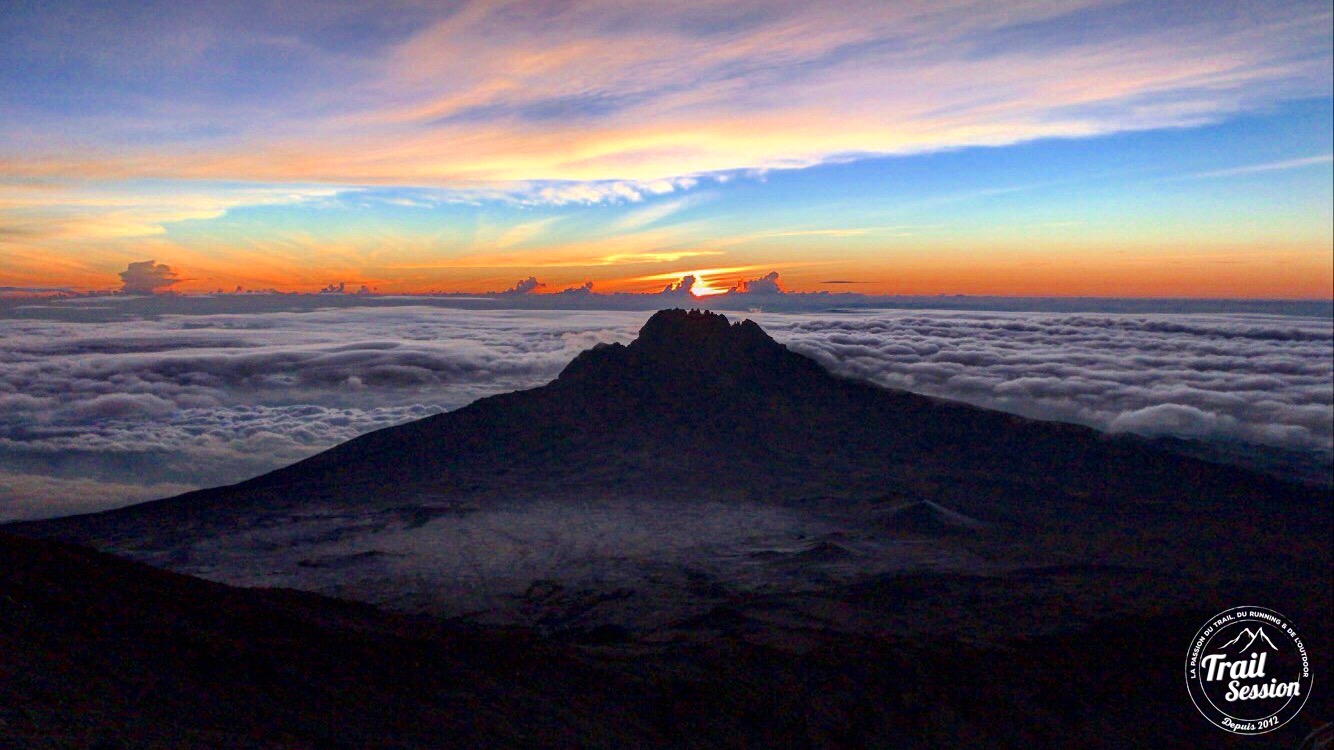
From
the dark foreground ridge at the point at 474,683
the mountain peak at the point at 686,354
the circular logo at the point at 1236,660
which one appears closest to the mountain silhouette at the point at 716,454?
the mountain peak at the point at 686,354

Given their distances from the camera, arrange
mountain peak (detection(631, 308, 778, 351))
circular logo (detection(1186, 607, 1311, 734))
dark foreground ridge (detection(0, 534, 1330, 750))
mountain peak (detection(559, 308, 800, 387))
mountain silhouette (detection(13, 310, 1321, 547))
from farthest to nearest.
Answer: mountain peak (detection(631, 308, 778, 351)), mountain peak (detection(559, 308, 800, 387)), mountain silhouette (detection(13, 310, 1321, 547)), circular logo (detection(1186, 607, 1311, 734)), dark foreground ridge (detection(0, 534, 1330, 750))

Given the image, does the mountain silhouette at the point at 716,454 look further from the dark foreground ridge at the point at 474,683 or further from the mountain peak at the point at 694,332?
the dark foreground ridge at the point at 474,683

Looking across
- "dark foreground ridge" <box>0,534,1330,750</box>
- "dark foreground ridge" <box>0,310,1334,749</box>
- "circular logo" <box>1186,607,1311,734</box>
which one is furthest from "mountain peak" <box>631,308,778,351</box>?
"circular logo" <box>1186,607,1311,734</box>

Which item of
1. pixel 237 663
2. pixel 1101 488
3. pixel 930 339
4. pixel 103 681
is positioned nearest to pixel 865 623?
pixel 237 663

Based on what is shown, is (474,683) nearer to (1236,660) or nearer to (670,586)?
(1236,660)

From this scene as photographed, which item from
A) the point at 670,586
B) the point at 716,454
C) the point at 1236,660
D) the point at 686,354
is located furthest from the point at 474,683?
the point at 686,354

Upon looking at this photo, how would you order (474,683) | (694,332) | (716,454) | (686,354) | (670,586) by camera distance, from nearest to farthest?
(474,683), (670,586), (716,454), (686,354), (694,332)

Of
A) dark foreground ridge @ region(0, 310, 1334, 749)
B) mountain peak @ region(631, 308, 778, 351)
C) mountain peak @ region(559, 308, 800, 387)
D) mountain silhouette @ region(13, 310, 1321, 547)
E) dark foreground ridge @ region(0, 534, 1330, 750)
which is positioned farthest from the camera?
mountain peak @ region(631, 308, 778, 351)

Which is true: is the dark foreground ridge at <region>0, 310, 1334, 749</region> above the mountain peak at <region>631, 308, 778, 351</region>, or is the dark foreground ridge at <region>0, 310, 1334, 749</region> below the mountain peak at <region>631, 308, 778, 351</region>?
below

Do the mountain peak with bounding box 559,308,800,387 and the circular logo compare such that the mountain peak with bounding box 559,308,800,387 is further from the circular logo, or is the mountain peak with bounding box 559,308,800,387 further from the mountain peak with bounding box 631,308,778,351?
the circular logo
